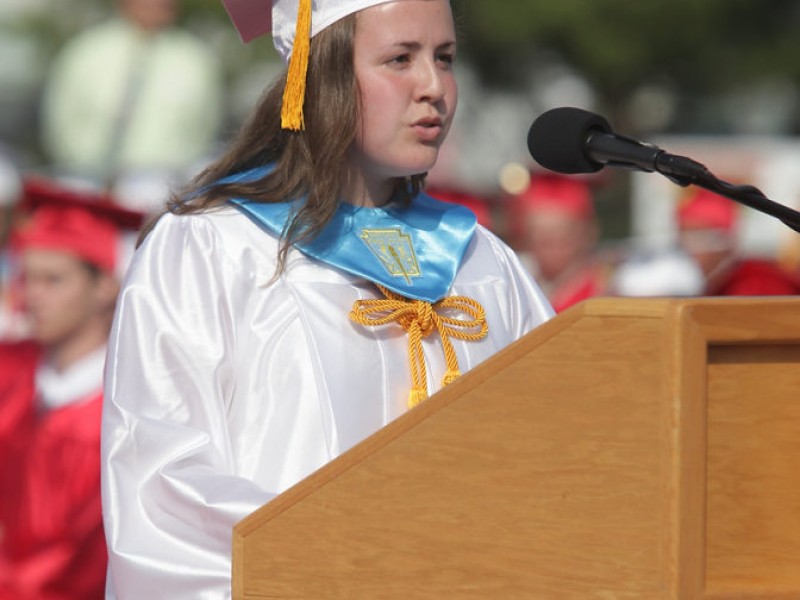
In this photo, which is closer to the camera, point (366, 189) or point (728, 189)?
point (728, 189)

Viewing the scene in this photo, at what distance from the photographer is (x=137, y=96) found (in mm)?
8836

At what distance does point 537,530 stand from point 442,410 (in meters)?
0.21

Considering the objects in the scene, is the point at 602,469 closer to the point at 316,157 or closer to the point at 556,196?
the point at 316,157

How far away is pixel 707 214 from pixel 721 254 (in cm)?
46

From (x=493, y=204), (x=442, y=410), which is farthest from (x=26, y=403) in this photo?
(x=493, y=204)

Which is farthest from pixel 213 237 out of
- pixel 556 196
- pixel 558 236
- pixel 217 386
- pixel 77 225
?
pixel 556 196

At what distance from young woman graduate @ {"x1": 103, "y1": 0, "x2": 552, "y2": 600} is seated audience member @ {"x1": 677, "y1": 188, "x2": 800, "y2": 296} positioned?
16.1ft

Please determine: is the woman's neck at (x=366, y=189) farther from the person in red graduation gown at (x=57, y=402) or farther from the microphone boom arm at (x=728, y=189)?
the person in red graduation gown at (x=57, y=402)

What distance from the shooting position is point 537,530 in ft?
7.20

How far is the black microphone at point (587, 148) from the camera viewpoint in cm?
258

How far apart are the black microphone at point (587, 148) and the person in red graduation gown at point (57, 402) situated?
3483mm

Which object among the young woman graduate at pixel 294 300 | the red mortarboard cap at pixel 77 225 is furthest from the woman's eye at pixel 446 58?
the red mortarboard cap at pixel 77 225

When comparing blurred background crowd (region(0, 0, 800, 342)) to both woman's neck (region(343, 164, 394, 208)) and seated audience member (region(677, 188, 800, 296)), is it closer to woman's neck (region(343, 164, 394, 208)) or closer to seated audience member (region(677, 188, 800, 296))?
seated audience member (region(677, 188, 800, 296))

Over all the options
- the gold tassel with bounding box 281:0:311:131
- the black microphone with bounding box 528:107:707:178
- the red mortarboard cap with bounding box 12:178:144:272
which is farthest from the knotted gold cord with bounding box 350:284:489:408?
the red mortarboard cap with bounding box 12:178:144:272
